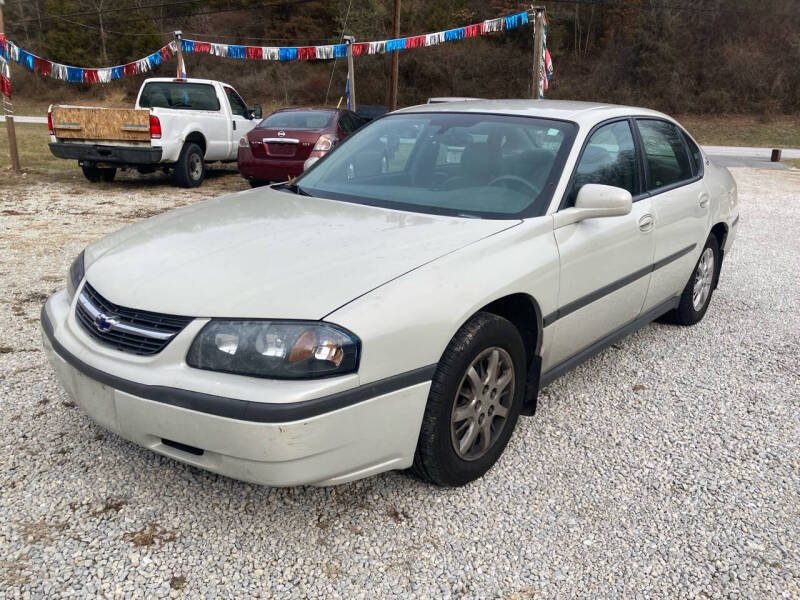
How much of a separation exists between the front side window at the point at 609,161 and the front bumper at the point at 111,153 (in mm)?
8281

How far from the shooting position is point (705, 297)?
4863 mm

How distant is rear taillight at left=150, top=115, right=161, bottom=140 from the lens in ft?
33.1

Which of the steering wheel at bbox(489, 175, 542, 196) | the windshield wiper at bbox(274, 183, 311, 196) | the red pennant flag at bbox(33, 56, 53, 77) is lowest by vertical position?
the windshield wiper at bbox(274, 183, 311, 196)

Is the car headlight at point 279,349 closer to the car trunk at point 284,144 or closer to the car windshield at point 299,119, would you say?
the car trunk at point 284,144

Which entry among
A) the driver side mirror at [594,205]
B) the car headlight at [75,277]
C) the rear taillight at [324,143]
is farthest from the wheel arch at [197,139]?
the driver side mirror at [594,205]

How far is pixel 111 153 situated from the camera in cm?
1032

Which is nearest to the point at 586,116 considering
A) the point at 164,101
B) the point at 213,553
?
the point at 213,553

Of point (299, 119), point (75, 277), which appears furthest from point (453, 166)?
point (299, 119)

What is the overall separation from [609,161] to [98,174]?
10.4m

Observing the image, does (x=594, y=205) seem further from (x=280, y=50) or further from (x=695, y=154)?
(x=280, y=50)

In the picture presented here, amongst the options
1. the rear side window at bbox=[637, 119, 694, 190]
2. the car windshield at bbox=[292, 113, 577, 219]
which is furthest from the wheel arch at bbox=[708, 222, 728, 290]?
the car windshield at bbox=[292, 113, 577, 219]

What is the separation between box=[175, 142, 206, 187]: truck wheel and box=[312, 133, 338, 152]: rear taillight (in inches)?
94.6

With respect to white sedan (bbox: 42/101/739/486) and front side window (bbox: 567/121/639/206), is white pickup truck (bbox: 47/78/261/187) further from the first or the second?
front side window (bbox: 567/121/639/206)

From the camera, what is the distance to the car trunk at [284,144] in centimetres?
1031
